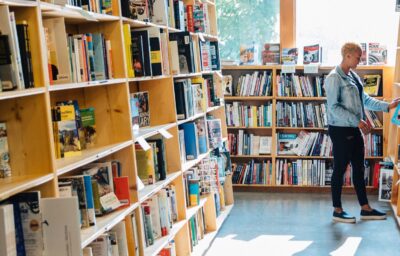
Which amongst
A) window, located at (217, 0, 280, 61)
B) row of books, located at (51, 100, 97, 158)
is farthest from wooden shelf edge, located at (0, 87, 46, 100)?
window, located at (217, 0, 280, 61)

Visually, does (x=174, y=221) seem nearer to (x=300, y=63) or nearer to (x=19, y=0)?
(x=19, y=0)

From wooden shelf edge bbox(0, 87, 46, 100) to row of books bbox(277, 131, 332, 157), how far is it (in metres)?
4.03

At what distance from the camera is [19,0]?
182 cm

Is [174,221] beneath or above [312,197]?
above

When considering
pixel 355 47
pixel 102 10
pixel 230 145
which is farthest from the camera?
pixel 230 145

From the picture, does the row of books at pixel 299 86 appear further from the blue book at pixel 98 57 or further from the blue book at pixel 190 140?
the blue book at pixel 98 57

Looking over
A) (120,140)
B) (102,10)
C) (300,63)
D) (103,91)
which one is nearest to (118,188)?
(120,140)

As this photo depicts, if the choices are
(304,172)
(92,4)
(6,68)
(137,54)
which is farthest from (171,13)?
(304,172)

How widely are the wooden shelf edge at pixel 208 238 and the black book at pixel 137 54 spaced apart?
1.48 meters

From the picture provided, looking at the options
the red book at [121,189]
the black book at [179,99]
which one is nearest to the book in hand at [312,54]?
the black book at [179,99]

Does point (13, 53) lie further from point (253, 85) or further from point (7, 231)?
point (253, 85)

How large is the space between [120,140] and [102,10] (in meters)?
0.67

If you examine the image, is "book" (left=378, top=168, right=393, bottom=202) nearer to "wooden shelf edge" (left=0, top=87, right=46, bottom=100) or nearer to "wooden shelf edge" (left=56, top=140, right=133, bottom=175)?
"wooden shelf edge" (left=56, top=140, right=133, bottom=175)

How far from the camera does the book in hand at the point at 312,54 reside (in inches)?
219
